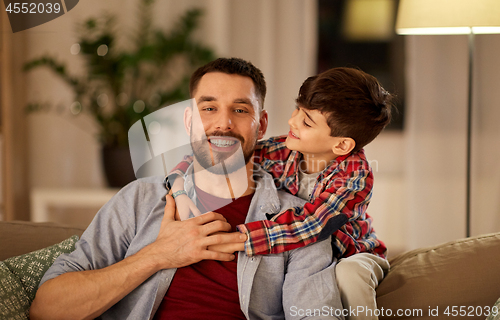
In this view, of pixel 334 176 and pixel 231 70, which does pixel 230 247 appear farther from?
pixel 231 70

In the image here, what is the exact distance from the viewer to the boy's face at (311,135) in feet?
4.22

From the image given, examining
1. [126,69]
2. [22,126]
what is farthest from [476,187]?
[22,126]

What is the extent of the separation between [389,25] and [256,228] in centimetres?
249

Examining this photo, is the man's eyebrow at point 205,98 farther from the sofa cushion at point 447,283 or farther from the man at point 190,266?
the sofa cushion at point 447,283

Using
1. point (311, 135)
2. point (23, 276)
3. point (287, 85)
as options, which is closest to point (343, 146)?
point (311, 135)

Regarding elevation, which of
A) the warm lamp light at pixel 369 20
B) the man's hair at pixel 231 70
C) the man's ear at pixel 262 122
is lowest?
the man's ear at pixel 262 122

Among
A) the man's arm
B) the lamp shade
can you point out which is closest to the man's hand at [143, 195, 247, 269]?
the man's arm

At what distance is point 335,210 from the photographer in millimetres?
1131

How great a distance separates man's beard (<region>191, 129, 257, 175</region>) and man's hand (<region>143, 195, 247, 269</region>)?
24cm

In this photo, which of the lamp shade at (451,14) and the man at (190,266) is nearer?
the man at (190,266)

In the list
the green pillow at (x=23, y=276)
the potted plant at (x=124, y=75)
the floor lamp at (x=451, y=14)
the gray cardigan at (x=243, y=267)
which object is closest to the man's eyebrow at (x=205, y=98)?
the gray cardigan at (x=243, y=267)

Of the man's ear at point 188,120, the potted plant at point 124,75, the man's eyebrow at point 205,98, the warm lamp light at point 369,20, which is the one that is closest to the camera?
the man's eyebrow at point 205,98

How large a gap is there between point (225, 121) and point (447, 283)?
753 mm

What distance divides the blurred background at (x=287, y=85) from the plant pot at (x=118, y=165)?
3.8 inches
